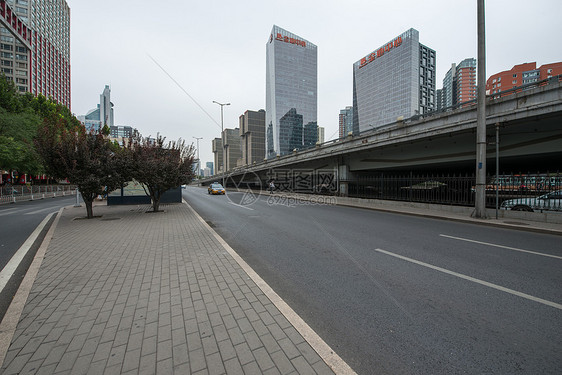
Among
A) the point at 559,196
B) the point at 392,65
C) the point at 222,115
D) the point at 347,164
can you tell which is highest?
the point at 392,65

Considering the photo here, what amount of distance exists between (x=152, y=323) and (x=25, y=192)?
34.1 m

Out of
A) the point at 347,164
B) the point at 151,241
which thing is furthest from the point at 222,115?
the point at 151,241

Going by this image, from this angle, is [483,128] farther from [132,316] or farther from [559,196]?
[132,316]

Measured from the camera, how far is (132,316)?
9.44 feet

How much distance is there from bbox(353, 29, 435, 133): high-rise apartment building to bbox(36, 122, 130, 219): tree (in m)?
93.6

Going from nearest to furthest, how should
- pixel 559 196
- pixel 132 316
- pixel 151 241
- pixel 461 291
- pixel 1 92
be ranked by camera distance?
pixel 132 316, pixel 461 291, pixel 151 241, pixel 559 196, pixel 1 92

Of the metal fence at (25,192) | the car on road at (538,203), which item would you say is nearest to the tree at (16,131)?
the metal fence at (25,192)

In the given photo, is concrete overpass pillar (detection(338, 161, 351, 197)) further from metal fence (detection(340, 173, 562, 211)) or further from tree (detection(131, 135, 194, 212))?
tree (detection(131, 135, 194, 212))

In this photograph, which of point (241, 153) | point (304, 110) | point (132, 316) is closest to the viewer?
point (132, 316)

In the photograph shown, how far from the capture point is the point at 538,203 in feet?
31.2

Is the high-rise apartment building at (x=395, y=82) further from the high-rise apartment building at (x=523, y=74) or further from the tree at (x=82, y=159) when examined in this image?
the tree at (x=82, y=159)

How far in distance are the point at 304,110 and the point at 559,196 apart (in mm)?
112043

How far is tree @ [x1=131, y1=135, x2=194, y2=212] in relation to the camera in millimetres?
11678

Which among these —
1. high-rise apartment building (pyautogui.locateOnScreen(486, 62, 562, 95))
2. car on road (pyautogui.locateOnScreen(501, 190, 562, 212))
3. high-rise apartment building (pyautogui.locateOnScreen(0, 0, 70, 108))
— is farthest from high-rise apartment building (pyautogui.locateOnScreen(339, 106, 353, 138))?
high-rise apartment building (pyautogui.locateOnScreen(0, 0, 70, 108))
